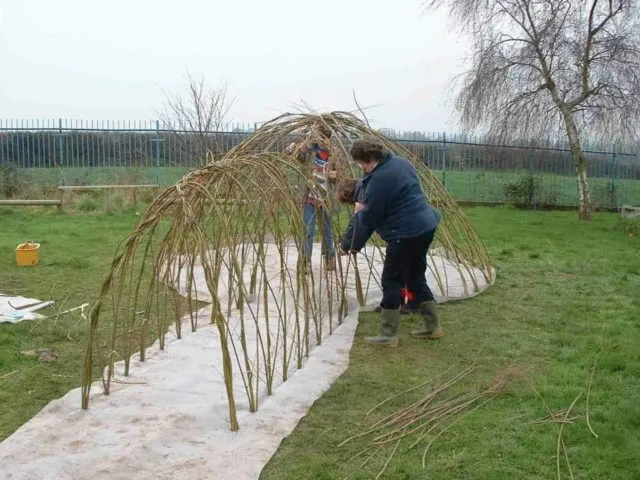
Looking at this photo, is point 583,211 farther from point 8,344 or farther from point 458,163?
point 8,344

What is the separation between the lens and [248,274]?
261 inches

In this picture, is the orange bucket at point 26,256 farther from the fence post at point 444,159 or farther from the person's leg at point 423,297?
the fence post at point 444,159

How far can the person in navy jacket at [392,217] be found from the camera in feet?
14.5

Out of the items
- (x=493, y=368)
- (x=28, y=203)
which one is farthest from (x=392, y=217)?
(x=28, y=203)

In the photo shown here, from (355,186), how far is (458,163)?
1262 centimetres

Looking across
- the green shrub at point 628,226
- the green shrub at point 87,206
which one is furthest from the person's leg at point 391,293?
the green shrub at point 87,206

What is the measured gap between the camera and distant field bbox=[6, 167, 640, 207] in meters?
15.4

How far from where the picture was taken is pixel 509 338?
4.88 metres

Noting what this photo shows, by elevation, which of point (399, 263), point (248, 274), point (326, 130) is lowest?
point (248, 274)

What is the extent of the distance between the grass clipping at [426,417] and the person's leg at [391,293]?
2.23ft

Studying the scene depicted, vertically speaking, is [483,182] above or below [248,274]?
above

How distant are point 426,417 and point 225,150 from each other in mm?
11792

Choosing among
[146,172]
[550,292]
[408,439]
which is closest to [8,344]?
[408,439]

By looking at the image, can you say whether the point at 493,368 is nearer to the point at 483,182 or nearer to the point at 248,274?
the point at 248,274
